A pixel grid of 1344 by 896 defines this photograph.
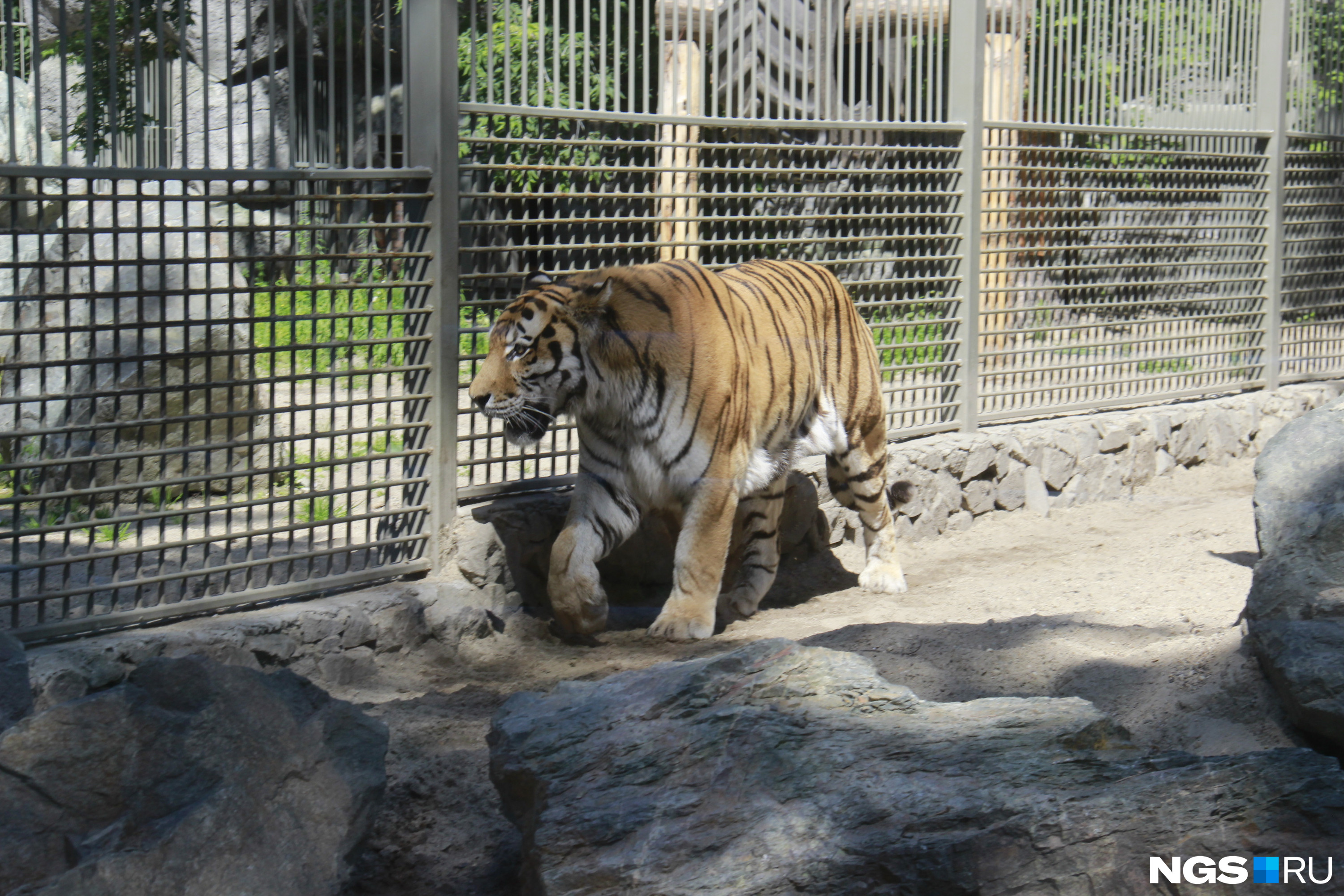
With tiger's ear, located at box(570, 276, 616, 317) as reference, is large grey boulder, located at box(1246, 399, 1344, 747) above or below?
below

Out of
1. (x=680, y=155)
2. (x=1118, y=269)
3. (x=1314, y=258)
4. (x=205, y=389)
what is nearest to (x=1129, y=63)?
(x=1118, y=269)

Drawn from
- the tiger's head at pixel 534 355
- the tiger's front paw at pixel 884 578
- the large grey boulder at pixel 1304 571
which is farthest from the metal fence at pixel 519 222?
the large grey boulder at pixel 1304 571

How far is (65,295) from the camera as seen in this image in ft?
12.3

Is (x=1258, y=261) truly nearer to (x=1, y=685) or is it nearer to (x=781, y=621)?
(x=781, y=621)

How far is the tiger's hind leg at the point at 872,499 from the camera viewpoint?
5.70m

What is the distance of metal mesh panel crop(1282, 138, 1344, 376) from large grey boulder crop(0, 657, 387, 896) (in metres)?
8.17

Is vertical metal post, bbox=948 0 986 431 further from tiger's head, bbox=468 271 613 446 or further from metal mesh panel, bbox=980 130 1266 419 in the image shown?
tiger's head, bbox=468 271 613 446

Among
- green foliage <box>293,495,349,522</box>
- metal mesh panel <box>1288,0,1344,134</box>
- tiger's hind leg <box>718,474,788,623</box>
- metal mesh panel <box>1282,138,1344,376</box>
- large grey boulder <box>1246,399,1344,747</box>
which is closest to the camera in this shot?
large grey boulder <box>1246,399,1344,747</box>

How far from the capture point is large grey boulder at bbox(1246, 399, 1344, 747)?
290cm

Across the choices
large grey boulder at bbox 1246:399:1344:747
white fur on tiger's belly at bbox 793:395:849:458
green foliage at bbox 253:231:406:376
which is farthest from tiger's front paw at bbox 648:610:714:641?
large grey boulder at bbox 1246:399:1344:747

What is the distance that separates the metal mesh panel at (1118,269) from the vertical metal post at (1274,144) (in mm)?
57

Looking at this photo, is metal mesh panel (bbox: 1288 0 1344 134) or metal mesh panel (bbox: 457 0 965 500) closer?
metal mesh panel (bbox: 457 0 965 500)

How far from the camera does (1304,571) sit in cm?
332

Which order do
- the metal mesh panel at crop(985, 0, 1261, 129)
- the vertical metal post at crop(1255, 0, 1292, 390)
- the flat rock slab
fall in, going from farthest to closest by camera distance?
1. the vertical metal post at crop(1255, 0, 1292, 390)
2. the metal mesh panel at crop(985, 0, 1261, 129)
3. the flat rock slab
